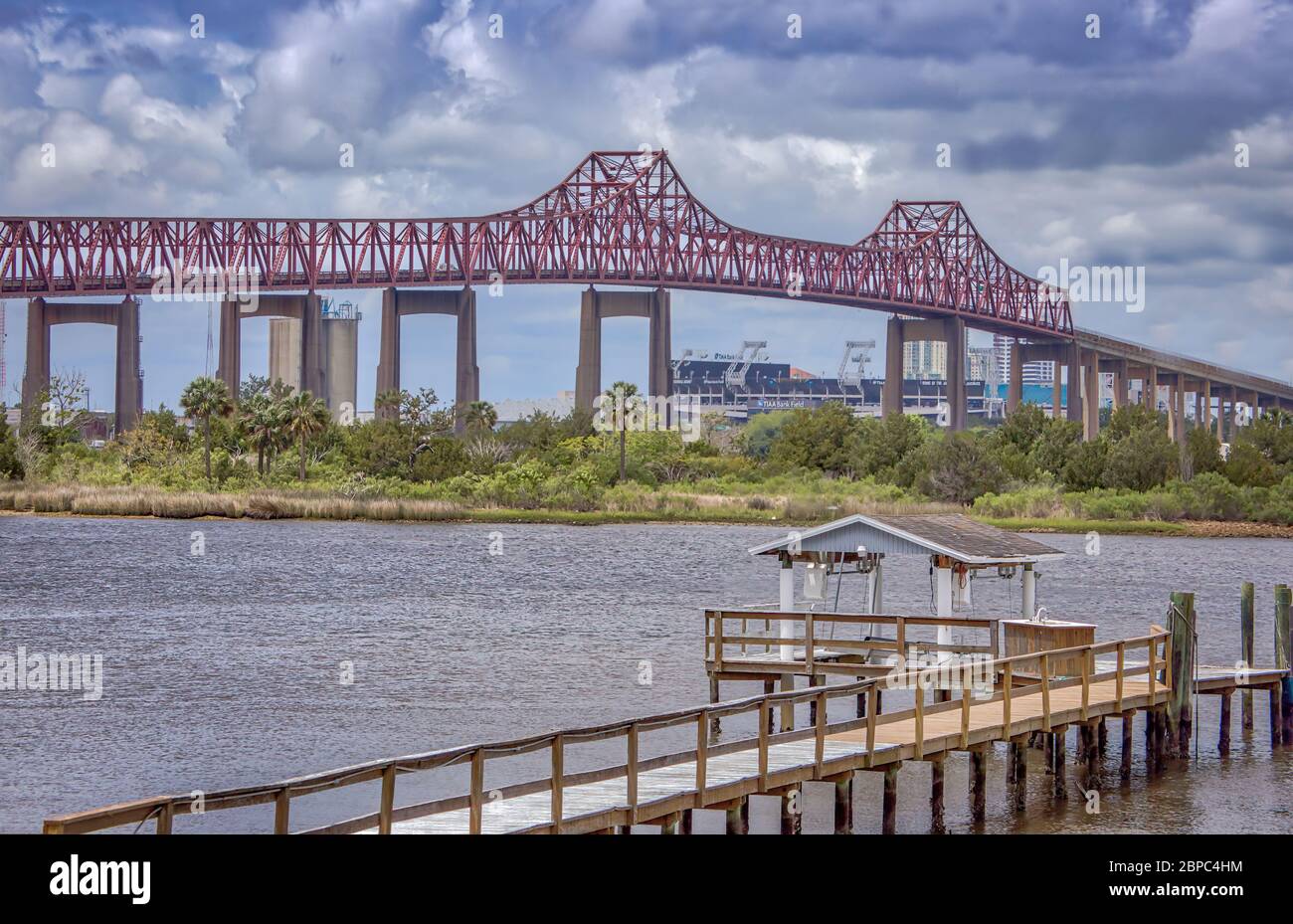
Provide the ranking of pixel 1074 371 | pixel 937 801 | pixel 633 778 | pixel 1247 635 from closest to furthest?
pixel 633 778
pixel 937 801
pixel 1247 635
pixel 1074 371

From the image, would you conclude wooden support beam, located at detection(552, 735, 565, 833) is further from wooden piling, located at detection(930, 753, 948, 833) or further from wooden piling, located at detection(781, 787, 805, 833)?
wooden piling, located at detection(930, 753, 948, 833)

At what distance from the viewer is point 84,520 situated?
93.6 metres

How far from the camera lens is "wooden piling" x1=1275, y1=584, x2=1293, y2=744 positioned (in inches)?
1114

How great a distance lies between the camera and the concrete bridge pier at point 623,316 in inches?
5709

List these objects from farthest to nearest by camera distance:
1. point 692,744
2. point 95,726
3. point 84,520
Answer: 1. point 84,520
2. point 95,726
3. point 692,744

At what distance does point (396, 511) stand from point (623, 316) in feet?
207

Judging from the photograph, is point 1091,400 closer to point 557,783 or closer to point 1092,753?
point 1092,753

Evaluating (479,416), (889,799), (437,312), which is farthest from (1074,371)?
(889,799)

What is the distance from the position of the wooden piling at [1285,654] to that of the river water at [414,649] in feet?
1.72

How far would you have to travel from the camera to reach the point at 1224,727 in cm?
2755

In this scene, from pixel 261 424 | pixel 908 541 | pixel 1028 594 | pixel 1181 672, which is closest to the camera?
pixel 1181 672
